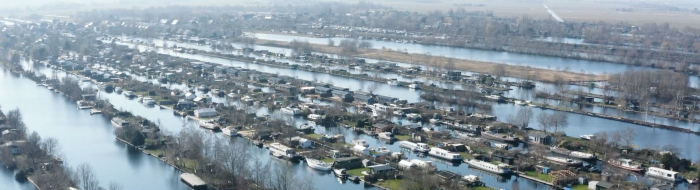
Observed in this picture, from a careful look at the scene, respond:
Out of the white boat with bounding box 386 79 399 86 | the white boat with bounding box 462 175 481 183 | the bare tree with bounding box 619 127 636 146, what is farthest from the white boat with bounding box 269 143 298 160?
the white boat with bounding box 386 79 399 86

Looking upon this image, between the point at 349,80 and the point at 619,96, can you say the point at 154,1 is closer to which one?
the point at 349,80

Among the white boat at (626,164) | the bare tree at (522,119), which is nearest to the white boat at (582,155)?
the white boat at (626,164)

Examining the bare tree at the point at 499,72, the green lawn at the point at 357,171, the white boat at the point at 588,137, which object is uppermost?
the bare tree at the point at 499,72

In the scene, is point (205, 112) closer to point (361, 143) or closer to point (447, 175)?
point (361, 143)

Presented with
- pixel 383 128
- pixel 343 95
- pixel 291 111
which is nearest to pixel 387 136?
pixel 383 128

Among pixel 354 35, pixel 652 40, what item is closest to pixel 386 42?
pixel 354 35

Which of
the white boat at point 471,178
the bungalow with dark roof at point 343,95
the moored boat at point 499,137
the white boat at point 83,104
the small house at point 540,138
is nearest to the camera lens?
the white boat at point 471,178

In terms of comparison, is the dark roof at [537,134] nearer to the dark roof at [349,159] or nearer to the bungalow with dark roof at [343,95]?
the dark roof at [349,159]
